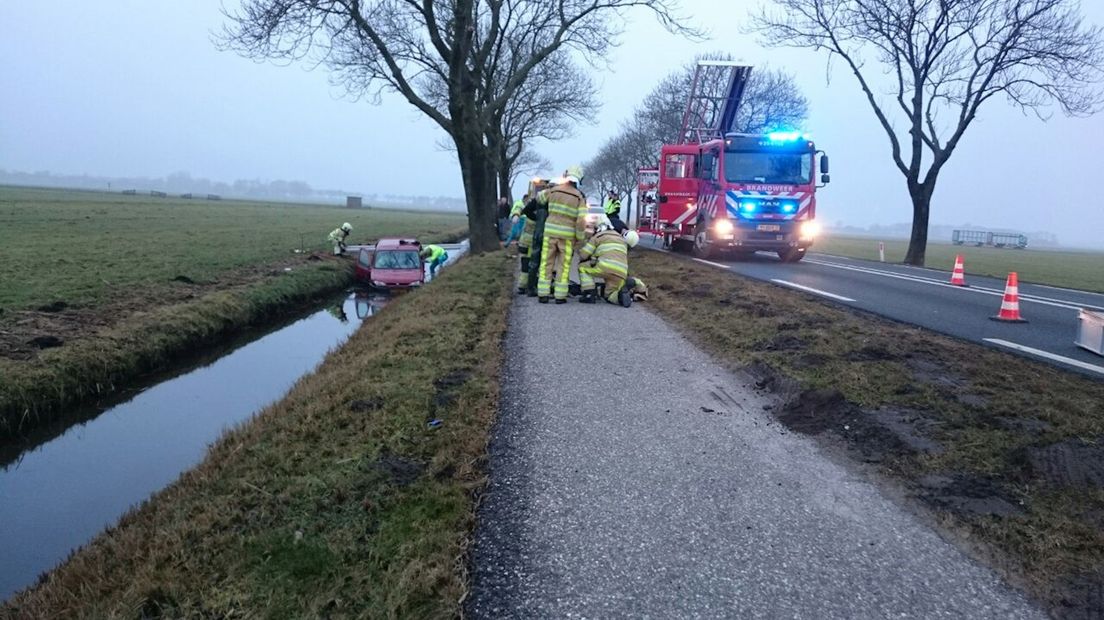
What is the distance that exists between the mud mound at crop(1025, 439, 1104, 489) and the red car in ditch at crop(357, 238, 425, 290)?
16.2 m

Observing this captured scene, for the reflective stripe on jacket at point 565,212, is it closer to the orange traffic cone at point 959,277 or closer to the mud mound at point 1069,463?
the mud mound at point 1069,463

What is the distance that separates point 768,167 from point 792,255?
2.86 m

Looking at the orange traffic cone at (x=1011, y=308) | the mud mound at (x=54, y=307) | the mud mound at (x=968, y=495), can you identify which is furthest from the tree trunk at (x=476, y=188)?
the mud mound at (x=968, y=495)

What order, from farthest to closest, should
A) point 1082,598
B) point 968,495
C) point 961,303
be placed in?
point 961,303, point 968,495, point 1082,598

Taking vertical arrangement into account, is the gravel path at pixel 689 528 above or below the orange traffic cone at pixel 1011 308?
below

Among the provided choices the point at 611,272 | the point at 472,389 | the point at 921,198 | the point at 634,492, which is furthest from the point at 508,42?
the point at 634,492

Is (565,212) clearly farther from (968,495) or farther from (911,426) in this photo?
(968,495)

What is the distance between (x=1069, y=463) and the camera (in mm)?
4289

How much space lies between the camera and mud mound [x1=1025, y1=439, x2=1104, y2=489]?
13.5ft

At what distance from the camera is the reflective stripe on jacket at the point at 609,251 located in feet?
36.3

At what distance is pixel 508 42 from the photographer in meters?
30.5

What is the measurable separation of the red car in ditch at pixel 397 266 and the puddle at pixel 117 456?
280 inches

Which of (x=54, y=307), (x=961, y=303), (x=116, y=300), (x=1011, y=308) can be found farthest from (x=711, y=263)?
(x=54, y=307)

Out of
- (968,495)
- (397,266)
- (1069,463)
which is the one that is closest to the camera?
(968,495)
